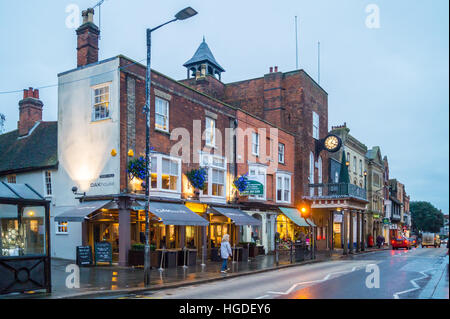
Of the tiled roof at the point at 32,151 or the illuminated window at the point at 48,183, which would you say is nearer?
the illuminated window at the point at 48,183

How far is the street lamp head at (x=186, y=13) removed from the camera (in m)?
14.3

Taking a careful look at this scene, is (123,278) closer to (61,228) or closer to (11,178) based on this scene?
(61,228)

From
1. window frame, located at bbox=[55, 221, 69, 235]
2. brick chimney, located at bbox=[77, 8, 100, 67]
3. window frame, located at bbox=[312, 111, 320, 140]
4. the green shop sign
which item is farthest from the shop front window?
window frame, located at bbox=[312, 111, 320, 140]

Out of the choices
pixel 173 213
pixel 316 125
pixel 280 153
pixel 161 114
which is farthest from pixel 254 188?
pixel 316 125

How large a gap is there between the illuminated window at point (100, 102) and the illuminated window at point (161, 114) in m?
2.58

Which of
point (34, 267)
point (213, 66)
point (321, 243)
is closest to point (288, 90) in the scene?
point (213, 66)

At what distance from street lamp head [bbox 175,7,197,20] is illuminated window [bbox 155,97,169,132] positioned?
851 centimetres

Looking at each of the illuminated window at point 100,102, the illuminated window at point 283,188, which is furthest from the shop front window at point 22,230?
the illuminated window at point 283,188

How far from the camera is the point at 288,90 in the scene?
38.1 meters

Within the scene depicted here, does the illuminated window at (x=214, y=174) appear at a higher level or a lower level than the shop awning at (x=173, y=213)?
higher

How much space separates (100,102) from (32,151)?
6.65m

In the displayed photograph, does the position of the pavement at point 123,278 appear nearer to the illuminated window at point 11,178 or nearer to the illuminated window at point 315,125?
the illuminated window at point 11,178

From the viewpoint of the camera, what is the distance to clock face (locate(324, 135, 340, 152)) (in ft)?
126
